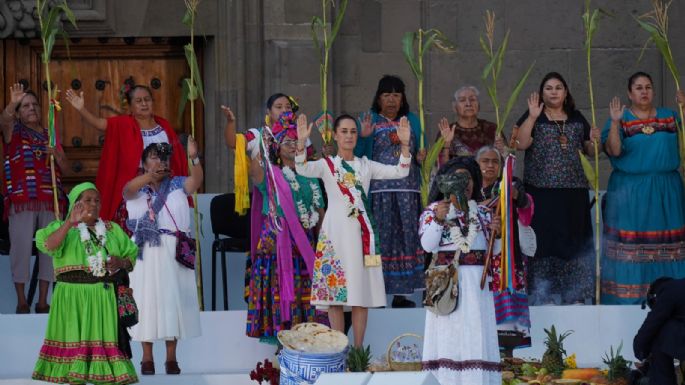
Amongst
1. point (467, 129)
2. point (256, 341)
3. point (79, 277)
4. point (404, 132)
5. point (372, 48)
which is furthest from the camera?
point (372, 48)

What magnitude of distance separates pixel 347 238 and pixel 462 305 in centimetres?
152

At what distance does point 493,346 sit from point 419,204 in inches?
106

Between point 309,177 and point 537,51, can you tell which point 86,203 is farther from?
point 537,51

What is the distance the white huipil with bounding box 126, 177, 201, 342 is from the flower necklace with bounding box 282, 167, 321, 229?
676 millimetres

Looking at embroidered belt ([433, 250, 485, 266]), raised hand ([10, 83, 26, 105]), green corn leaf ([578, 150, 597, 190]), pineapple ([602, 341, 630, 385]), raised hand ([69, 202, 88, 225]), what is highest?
raised hand ([10, 83, 26, 105])

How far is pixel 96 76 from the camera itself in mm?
15305

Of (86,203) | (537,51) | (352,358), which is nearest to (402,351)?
(352,358)

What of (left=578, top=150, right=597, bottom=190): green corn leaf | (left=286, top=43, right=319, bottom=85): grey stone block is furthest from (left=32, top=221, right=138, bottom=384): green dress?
(left=286, top=43, right=319, bottom=85): grey stone block

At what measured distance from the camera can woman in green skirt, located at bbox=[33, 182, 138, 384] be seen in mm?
10992

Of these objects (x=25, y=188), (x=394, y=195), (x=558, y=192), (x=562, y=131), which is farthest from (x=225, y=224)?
(x=562, y=131)

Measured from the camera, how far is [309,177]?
12406mm

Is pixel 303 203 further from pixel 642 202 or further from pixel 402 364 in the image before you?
pixel 642 202

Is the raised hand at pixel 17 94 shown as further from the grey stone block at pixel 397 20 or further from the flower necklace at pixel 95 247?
the grey stone block at pixel 397 20

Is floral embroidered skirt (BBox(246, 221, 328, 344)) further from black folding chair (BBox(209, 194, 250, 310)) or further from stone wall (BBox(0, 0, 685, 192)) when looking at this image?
stone wall (BBox(0, 0, 685, 192))
